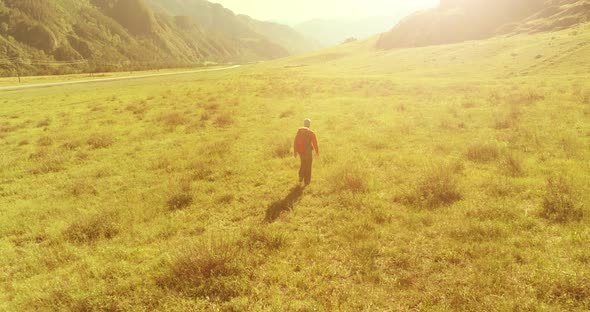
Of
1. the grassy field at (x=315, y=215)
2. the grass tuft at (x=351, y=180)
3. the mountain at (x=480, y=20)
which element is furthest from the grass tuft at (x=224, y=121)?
the mountain at (x=480, y=20)

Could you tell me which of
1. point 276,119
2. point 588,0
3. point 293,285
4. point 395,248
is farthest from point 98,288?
point 588,0

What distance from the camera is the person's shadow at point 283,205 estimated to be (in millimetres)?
8667

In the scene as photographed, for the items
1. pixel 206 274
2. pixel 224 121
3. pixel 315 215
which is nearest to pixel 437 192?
pixel 315 215

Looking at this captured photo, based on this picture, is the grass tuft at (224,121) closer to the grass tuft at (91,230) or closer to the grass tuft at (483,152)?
the grass tuft at (91,230)

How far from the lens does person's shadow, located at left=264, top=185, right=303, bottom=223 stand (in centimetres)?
867

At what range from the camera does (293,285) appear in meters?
5.88

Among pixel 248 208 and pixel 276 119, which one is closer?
pixel 248 208

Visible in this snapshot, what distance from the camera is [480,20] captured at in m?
86.6

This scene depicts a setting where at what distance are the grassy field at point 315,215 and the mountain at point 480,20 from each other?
6080 cm

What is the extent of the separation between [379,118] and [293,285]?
49.5ft

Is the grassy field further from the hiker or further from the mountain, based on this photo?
the mountain

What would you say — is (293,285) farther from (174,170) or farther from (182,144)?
(182,144)

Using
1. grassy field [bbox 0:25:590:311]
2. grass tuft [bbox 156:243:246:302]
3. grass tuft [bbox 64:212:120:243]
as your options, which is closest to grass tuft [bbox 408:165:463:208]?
grassy field [bbox 0:25:590:311]

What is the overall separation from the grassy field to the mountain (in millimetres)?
60801
